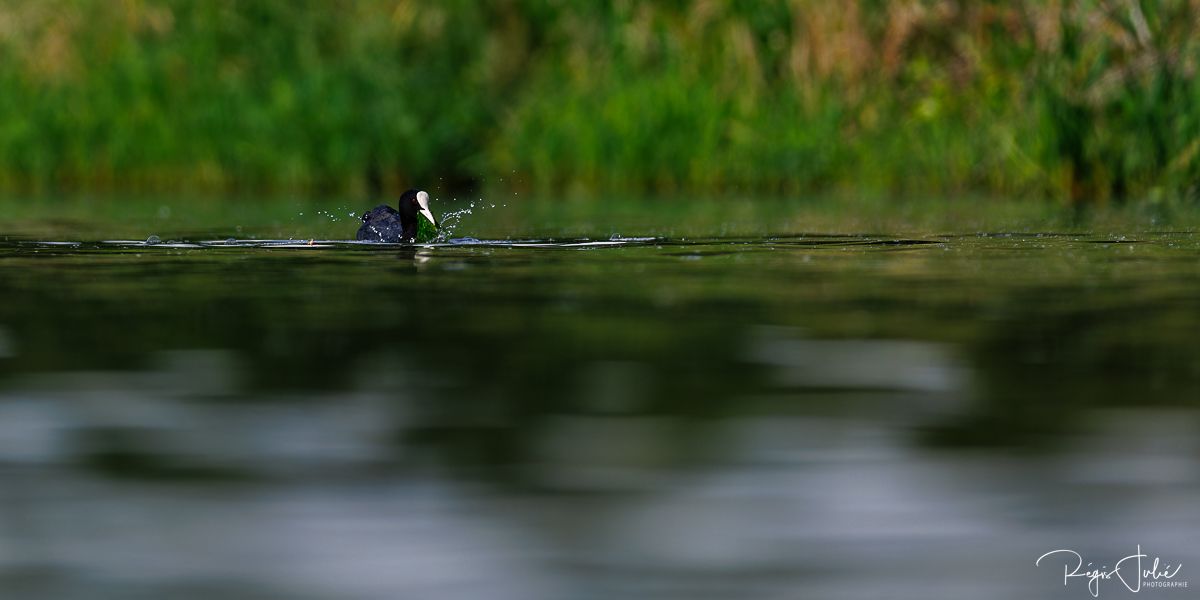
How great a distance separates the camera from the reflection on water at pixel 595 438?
345 cm

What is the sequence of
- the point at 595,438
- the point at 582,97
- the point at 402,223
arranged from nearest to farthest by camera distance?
the point at 595,438, the point at 402,223, the point at 582,97

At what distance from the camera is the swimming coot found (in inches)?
458

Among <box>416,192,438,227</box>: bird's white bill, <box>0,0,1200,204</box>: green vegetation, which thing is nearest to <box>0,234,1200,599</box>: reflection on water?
<box>416,192,438,227</box>: bird's white bill

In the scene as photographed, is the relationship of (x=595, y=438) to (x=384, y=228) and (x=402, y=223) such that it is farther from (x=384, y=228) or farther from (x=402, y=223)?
(x=402, y=223)

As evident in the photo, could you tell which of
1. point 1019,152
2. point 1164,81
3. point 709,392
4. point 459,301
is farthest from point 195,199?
point 709,392

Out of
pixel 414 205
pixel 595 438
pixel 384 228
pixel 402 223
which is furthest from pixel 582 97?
pixel 595 438

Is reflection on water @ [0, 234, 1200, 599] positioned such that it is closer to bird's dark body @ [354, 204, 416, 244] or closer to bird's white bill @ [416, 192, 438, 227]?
bird's dark body @ [354, 204, 416, 244]

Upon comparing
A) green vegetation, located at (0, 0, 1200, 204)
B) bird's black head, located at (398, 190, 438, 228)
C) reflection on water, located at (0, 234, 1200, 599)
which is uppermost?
green vegetation, located at (0, 0, 1200, 204)

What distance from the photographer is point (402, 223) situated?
1195cm

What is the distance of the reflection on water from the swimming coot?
3.39 metres

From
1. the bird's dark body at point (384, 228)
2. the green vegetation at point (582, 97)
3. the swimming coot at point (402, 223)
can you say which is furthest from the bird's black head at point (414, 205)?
the green vegetation at point (582, 97)

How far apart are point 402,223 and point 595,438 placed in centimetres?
754

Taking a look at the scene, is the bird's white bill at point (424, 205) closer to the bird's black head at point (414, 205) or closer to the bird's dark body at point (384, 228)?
the bird's black head at point (414, 205)

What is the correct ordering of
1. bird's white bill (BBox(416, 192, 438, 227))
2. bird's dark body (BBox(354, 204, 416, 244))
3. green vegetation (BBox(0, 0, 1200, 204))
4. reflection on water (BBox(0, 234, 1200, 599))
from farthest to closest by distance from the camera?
1. green vegetation (BBox(0, 0, 1200, 204))
2. bird's white bill (BBox(416, 192, 438, 227))
3. bird's dark body (BBox(354, 204, 416, 244))
4. reflection on water (BBox(0, 234, 1200, 599))
